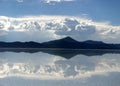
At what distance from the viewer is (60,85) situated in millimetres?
10164

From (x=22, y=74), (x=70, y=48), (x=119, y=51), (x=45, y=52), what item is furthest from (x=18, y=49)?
(x=22, y=74)

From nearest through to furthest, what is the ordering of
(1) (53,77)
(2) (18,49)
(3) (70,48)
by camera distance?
(1) (53,77), (2) (18,49), (3) (70,48)

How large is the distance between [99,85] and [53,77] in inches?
79.8

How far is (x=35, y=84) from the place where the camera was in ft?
32.5

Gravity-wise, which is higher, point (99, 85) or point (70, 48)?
point (99, 85)

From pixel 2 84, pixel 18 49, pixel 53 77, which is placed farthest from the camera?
pixel 18 49

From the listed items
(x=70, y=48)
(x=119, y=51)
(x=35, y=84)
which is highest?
(x=35, y=84)

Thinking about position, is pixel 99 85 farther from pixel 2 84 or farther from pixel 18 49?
pixel 18 49

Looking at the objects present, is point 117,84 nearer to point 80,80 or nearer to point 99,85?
point 99,85

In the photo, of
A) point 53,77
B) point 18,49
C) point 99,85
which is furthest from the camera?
point 18,49

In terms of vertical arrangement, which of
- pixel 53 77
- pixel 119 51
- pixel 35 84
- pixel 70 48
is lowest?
pixel 70 48

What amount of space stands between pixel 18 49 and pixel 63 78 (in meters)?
20.7

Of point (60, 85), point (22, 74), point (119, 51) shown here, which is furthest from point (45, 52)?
point (60, 85)

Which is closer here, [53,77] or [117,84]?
[117,84]
